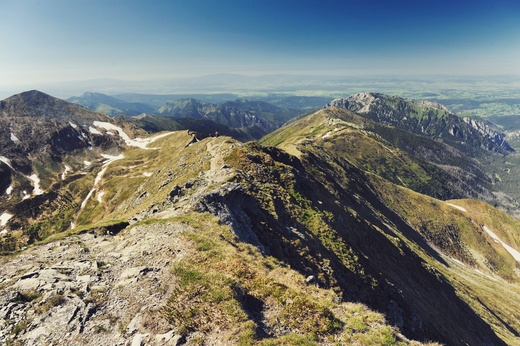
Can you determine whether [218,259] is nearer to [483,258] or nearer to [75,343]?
[75,343]

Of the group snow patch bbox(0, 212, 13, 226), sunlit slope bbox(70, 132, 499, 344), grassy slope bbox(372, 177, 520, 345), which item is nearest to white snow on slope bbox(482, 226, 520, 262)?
grassy slope bbox(372, 177, 520, 345)

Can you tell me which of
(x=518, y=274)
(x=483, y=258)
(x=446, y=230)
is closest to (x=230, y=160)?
(x=446, y=230)

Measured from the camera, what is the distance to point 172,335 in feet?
52.7

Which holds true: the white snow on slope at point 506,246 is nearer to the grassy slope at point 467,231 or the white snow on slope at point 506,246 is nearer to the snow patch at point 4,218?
the grassy slope at point 467,231

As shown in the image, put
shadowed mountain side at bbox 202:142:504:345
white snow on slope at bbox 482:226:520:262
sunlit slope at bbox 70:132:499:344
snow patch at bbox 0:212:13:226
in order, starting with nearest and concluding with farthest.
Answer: sunlit slope at bbox 70:132:499:344 < shadowed mountain side at bbox 202:142:504:345 < snow patch at bbox 0:212:13:226 < white snow on slope at bbox 482:226:520:262

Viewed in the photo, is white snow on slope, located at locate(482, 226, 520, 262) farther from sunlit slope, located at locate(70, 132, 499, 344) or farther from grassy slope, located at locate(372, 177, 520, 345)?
sunlit slope, located at locate(70, 132, 499, 344)

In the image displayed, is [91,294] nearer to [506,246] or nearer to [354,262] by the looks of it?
[354,262]

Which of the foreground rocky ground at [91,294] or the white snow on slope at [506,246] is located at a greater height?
the foreground rocky ground at [91,294]

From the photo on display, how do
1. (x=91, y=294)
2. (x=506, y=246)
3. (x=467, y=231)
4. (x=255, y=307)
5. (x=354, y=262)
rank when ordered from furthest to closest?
(x=506, y=246) → (x=467, y=231) → (x=354, y=262) → (x=91, y=294) → (x=255, y=307)

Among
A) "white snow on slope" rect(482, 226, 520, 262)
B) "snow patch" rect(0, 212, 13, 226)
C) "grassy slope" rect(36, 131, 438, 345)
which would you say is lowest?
"white snow on slope" rect(482, 226, 520, 262)

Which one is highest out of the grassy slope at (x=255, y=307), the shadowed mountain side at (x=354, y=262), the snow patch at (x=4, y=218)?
the grassy slope at (x=255, y=307)

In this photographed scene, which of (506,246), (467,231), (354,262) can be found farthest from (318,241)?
(506,246)

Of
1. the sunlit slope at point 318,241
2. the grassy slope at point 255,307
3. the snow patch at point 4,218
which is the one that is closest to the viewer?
the grassy slope at point 255,307

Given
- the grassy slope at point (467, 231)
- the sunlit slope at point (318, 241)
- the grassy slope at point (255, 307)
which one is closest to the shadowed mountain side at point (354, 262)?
the sunlit slope at point (318, 241)
